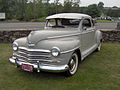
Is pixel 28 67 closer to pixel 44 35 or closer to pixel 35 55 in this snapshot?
pixel 35 55

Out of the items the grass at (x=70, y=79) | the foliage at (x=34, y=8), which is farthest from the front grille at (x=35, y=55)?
the foliage at (x=34, y=8)

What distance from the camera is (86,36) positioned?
21.0ft

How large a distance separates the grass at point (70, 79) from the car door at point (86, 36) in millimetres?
605

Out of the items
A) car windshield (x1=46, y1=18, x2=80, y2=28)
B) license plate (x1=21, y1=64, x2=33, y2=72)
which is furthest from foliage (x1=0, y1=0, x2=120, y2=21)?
license plate (x1=21, y1=64, x2=33, y2=72)

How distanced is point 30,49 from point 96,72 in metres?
2.02

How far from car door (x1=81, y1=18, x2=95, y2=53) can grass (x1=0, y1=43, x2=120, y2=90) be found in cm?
60

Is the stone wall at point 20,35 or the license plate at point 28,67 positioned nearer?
the license plate at point 28,67

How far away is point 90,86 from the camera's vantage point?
461 cm

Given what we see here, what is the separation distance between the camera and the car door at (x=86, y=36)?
6084mm

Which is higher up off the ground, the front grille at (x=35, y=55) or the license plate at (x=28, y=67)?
the front grille at (x=35, y=55)

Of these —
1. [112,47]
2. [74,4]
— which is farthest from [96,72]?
[74,4]

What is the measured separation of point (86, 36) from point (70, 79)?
186 centimetres

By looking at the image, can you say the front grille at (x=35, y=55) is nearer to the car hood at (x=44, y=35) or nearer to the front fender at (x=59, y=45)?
the front fender at (x=59, y=45)

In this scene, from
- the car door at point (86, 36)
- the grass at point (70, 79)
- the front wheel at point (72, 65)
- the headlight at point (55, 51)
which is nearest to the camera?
the grass at point (70, 79)
